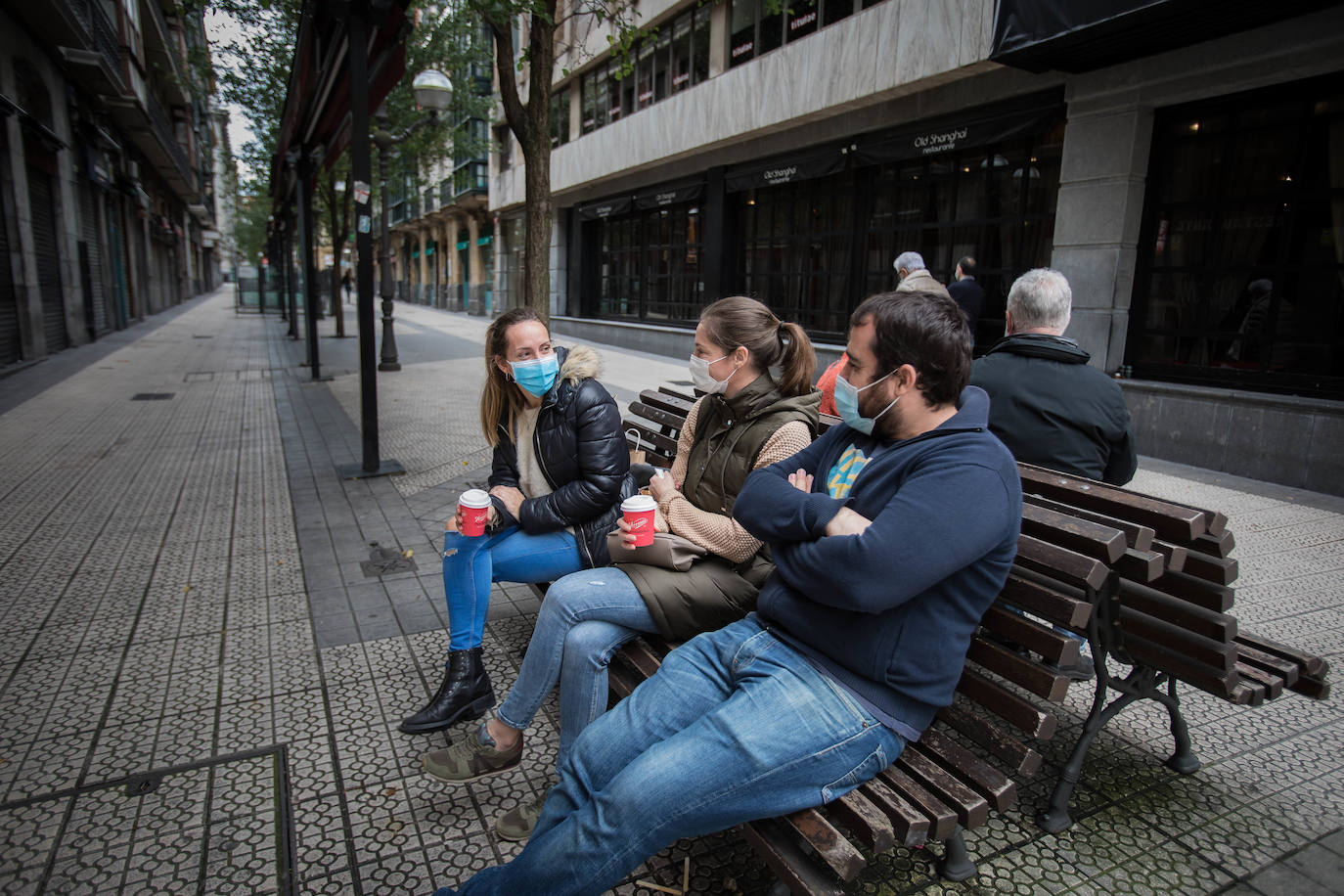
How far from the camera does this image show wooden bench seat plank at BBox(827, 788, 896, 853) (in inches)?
67.8

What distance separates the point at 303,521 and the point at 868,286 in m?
10.2

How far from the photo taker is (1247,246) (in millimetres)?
7926

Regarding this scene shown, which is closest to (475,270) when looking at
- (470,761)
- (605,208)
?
(605,208)

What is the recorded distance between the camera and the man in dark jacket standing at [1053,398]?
126 inches

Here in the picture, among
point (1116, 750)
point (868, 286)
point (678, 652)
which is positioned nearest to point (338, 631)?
point (678, 652)

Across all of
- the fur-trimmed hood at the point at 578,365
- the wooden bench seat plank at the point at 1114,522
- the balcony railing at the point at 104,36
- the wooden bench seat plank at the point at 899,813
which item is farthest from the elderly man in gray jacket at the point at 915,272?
the balcony railing at the point at 104,36

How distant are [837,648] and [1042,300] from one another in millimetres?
2089

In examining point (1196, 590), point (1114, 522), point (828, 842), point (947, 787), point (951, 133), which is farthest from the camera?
point (951, 133)

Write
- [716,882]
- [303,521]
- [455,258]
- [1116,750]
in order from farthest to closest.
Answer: [455,258] → [303,521] → [1116,750] → [716,882]

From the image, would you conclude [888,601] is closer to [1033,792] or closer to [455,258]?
[1033,792]

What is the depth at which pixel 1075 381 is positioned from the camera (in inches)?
127

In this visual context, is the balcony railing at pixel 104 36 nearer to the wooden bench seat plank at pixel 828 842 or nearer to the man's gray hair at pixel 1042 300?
the man's gray hair at pixel 1042 300

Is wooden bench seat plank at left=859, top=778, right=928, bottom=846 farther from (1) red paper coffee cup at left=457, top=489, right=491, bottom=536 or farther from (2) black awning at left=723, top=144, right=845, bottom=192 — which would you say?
(2) black awning at left=723, top=144, right=845, bottom=192

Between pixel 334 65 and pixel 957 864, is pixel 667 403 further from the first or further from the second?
pixel 334 65
